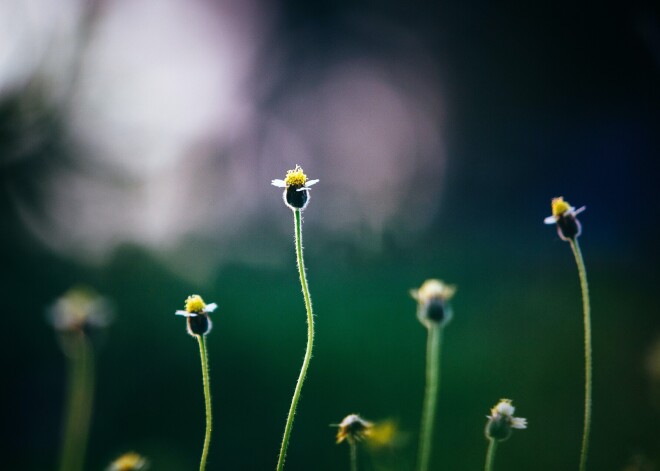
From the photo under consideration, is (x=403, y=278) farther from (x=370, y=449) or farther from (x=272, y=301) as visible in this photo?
(x=370, y=449)

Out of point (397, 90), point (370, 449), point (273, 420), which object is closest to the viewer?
point (370, 449)

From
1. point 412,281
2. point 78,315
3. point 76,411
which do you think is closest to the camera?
point 78,315

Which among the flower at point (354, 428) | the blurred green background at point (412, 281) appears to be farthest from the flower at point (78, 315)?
the flower at point (354, 428)

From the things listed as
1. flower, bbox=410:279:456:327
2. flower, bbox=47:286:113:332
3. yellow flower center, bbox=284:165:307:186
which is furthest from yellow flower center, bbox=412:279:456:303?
flower, bbox=47:286:113:332

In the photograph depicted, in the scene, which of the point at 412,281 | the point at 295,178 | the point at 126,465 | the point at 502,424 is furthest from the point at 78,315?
the point at 412,281

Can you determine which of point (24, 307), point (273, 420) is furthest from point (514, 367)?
point (24, 307)

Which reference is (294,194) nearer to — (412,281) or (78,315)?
(78,315)

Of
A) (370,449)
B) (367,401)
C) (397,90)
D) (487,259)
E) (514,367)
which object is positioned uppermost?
(397,90)
